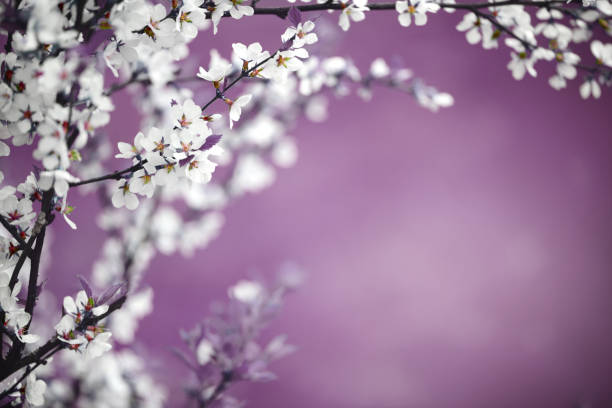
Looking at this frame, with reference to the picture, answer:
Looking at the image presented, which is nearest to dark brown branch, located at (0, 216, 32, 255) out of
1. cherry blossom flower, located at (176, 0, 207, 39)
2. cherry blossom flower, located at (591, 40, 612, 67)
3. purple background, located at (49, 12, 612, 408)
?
cherry blossom flower, located at (176, 0, 207, 39)

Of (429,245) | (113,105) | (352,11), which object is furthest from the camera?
(429,245)

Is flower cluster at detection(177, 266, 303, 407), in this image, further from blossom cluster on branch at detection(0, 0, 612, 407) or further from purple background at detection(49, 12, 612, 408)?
purple background at detection(49, 12, 612, 408)

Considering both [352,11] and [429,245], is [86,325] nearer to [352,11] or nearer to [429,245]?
[352,11]

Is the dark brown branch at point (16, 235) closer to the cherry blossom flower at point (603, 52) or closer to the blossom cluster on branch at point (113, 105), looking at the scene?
the blossom cluster on branch at point (113, 105)

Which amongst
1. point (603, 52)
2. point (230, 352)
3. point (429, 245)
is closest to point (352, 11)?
point (603, 52)

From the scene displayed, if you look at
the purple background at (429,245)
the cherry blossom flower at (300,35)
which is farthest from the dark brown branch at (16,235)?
the purple background at (429,245)

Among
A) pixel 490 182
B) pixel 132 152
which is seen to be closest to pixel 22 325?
pixel 132 152

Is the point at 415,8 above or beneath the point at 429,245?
beneath

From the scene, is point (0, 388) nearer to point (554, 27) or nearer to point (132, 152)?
point (132, 152)
